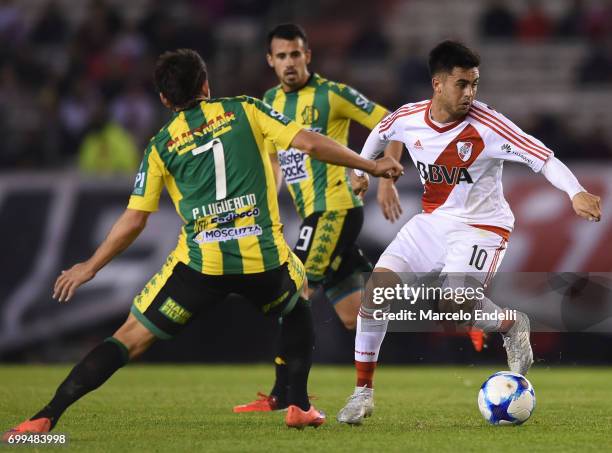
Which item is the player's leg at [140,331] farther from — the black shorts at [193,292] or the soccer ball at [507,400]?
the soccer ball at [507,400]

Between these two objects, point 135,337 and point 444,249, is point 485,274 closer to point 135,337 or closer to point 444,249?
point 444,249

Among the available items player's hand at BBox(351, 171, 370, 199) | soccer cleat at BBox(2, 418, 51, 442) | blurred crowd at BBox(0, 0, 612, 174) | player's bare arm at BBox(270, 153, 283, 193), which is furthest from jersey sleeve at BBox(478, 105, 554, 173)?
blurred crowd at BBox(0, 0, 612, 174)

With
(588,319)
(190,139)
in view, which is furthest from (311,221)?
(588,319)

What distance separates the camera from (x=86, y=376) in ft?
20.3

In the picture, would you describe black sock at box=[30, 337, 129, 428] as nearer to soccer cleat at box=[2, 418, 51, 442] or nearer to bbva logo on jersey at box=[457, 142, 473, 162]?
soccer cleat at box=[2, 418, 51, 442]

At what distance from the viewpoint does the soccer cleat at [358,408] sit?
7.01 metres

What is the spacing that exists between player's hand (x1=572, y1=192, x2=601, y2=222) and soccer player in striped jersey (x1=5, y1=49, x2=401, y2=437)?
3.38 feet

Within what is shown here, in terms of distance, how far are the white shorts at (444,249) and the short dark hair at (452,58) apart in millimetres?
977

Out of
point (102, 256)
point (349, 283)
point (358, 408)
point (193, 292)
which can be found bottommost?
point (358, 408)

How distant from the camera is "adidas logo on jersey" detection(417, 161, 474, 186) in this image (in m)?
7.30

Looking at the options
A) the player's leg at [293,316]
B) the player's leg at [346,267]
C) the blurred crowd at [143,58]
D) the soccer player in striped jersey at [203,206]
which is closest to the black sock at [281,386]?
the player's leg at [346,267]

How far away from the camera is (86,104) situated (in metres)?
15.9

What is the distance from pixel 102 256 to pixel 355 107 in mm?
3014

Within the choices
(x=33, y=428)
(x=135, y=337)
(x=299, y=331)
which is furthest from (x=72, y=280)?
(x=299, y=331)
